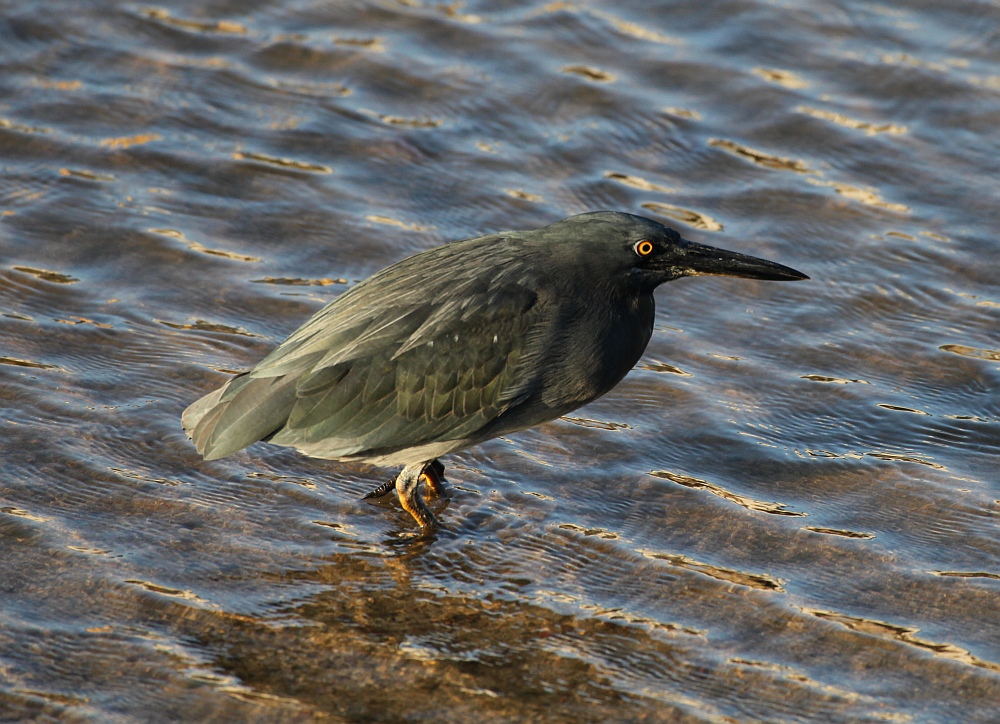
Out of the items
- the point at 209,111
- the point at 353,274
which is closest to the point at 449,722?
the point at 353,274

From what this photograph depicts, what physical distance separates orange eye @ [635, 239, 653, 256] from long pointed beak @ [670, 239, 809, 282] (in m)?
0.13

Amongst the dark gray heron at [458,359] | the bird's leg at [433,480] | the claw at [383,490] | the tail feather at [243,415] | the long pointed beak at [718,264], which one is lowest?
the claw at [383,490]

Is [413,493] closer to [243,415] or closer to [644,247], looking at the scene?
[243,415]

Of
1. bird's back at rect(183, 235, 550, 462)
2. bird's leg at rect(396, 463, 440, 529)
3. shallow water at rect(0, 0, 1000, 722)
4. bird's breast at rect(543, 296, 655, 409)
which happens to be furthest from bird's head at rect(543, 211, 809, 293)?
bird's leg at rect(396, 463, 440, 529)

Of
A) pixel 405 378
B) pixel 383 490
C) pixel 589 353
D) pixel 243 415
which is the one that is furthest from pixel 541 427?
pixel 243 415

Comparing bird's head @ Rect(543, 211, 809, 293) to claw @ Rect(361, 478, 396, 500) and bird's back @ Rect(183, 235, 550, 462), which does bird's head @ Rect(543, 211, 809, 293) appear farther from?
claw @ Rect(361, 478, 396, 500)

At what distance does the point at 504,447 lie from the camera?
6.89 m

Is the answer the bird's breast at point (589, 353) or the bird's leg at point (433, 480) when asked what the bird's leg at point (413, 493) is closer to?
the bird's leg at point (433, 480)

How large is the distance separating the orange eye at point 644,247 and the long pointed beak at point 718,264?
13 cm

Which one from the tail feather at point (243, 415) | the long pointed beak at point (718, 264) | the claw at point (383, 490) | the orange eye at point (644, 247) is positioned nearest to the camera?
the tail feather at point (243, 415)

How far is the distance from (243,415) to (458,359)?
0.98 m

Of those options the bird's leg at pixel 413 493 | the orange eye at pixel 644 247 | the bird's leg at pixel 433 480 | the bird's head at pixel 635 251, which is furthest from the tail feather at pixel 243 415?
the orange eye at pixel 644 247

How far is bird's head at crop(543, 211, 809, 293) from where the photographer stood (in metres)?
6.09

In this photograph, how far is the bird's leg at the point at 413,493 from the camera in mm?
6164
